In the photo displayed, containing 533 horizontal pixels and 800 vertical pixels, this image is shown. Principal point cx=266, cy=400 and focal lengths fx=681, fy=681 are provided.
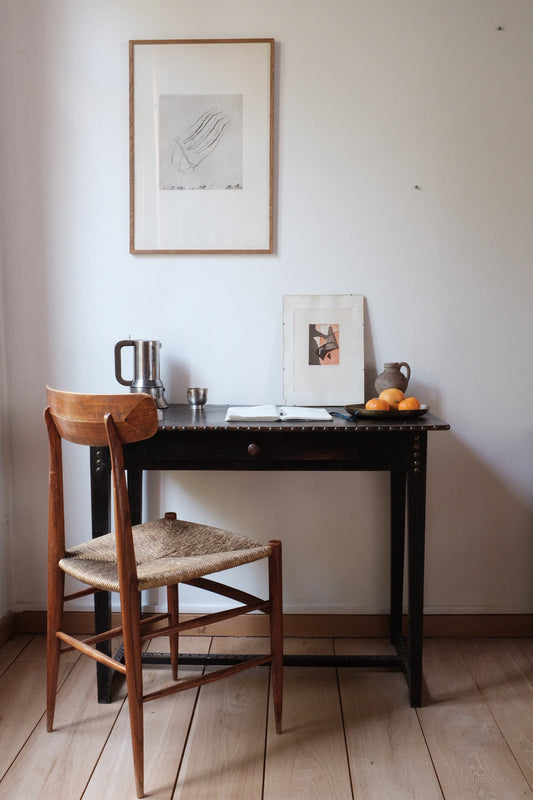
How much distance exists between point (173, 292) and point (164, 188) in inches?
13.7

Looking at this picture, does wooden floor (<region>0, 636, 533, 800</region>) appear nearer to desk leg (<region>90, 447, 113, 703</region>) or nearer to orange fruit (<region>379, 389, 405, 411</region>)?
desk leg (<region>90, 447, 113, 703</region>)

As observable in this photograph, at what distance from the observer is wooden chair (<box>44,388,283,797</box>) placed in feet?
5.18

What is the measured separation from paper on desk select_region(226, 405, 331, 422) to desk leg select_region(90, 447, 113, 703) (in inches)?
15.0

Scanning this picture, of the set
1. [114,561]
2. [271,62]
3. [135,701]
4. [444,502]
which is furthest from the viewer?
[444,502]

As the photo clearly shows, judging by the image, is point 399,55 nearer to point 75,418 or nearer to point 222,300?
point 222,300

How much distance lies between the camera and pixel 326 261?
7.64ft

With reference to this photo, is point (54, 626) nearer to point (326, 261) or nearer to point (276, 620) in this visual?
point (276, 620)

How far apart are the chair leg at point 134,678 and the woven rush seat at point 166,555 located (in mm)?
55

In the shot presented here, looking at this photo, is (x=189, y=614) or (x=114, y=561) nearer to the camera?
(x=114, y=561)

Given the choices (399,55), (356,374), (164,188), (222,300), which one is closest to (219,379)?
(222,300)

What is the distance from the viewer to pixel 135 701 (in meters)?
1.58

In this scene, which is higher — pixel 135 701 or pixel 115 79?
pixel 115 79

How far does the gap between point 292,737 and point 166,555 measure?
60 cm

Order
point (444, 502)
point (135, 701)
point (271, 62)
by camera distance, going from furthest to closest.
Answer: point (444, 502)
point (271, 62)
point (135, 701)
